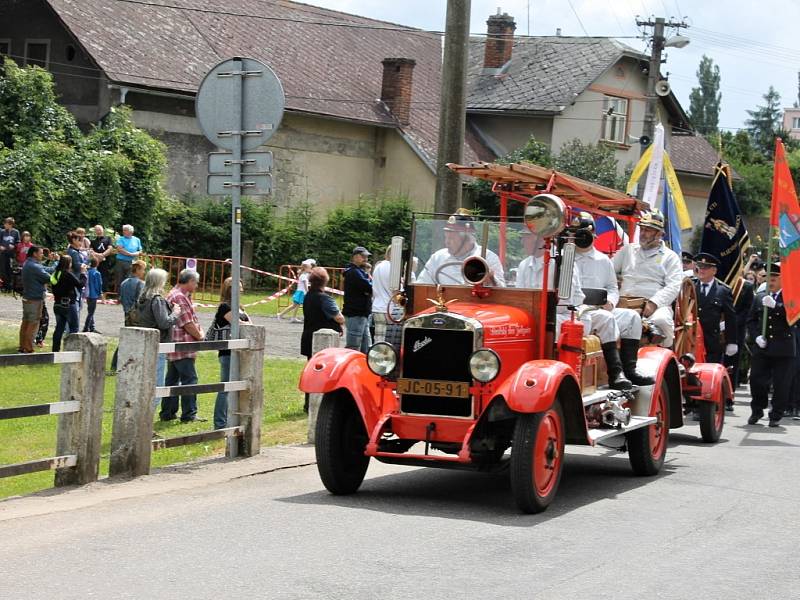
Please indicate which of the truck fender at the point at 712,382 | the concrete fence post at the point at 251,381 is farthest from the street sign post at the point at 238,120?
the truck fender at the point at 712,382

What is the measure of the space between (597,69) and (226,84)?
1401 inches

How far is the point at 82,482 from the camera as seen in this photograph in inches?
390

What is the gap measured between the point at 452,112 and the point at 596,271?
491 centimetres

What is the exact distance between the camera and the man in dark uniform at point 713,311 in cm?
1748

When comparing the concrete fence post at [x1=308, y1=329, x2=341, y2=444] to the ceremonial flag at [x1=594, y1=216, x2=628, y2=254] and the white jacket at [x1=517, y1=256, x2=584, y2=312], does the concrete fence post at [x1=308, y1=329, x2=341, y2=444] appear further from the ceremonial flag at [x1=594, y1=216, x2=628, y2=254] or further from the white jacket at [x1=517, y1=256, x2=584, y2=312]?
the white jacket at [x1=517, y1=256, x2=584, y2=312]

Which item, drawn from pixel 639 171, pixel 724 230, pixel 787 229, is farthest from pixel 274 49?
pixel 787 229

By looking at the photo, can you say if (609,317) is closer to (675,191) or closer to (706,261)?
(706,261)

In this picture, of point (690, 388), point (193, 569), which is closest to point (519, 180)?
point (690, 388)

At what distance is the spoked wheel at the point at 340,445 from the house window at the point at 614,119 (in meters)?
37.3

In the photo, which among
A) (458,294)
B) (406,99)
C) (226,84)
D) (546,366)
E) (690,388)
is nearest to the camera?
(546,366)

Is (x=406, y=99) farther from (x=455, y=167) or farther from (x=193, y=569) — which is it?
(x=193, y=569)

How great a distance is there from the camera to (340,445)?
9.91m

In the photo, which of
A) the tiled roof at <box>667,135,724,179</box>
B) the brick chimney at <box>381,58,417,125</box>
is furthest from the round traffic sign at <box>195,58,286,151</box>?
the tiled roof at <box>667,135,724,179</box>

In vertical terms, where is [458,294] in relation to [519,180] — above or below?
below
